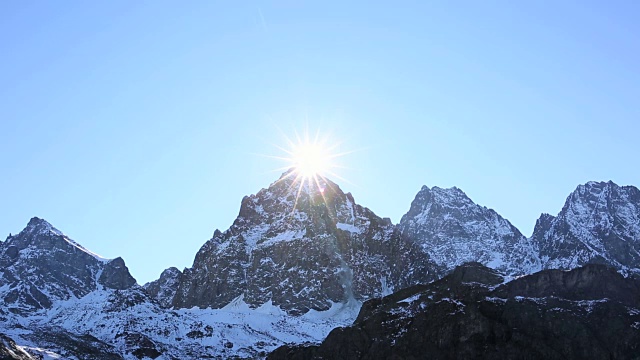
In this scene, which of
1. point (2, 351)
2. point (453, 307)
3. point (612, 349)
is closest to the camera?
point (612, 349)

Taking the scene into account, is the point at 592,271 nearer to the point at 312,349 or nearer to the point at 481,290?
the point at 481,290

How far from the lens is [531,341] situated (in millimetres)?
157625

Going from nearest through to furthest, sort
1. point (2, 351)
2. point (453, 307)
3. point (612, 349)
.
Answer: point (612, 349) → point (453, 307) → point (2, 351)

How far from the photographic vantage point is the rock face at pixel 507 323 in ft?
517

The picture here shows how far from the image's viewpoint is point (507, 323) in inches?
6486

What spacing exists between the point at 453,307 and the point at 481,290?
40.8ft

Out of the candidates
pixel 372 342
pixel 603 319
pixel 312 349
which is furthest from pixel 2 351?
pixel 603 319

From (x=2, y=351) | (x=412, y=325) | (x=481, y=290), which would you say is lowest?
(x=2, y=351)

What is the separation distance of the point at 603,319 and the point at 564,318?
26.0ft

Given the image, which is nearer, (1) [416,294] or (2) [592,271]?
(2) [592,271]

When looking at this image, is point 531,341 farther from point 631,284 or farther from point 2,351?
point 2,351

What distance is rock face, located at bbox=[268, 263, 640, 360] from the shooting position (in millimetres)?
157625

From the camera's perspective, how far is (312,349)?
596ft

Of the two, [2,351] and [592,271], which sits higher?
[592,271]
